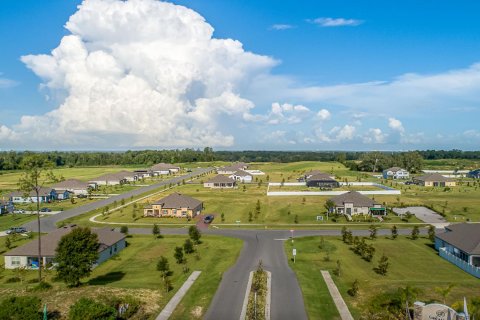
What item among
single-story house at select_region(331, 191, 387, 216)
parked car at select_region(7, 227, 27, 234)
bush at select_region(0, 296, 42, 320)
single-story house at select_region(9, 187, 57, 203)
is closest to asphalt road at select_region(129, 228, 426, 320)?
bush at select_region(0, 296, 42, 320)

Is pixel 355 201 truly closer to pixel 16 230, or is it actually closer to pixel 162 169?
pixel 16 230

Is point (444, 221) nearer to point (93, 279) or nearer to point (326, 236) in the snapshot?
point (326, 236)

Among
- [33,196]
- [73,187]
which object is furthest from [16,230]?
[73,187]

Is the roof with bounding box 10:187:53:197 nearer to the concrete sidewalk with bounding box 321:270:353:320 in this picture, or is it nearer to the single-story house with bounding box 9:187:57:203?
the single-story house with bounding box 9:187:57:203

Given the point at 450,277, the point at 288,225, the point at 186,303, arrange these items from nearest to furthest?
1. the point at 186,303
2. the point at 450,277
3. the point at 288,225

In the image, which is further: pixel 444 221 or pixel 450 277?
pixel 444 221

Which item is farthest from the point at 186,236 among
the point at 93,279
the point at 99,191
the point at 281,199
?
the point at 99,191
